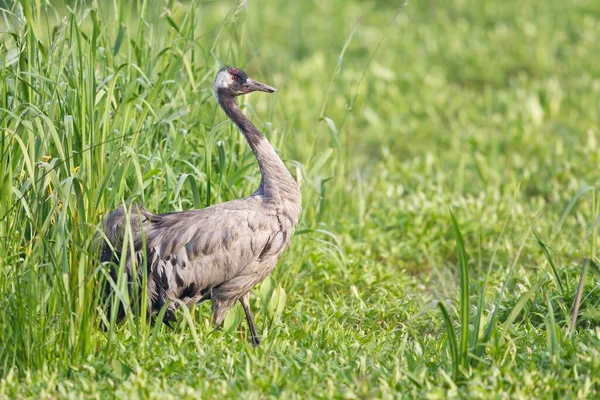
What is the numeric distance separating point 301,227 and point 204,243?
1.08 meters

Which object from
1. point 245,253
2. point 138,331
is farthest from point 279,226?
point 138,331

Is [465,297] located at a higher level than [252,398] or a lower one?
higher

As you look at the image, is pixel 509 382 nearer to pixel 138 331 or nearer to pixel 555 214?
pixel 138 331

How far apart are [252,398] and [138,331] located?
72cm

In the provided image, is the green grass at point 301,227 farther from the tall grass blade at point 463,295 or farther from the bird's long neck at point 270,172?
the bird's long neck at point 270,172

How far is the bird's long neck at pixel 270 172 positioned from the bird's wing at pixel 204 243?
0.15m

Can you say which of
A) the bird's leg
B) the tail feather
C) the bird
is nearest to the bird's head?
the bird

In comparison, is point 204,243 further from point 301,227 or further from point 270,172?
point 301,227

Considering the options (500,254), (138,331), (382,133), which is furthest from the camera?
(382,133)

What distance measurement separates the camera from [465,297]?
13.5ft

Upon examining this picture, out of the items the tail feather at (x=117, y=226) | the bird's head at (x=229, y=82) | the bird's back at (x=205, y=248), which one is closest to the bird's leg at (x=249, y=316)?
the bird's back at (x=205, y=248)

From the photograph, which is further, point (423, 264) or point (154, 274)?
point (423, 264)

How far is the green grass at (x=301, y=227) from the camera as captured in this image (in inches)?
163

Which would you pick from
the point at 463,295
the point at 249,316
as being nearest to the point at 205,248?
the point at 249,316
